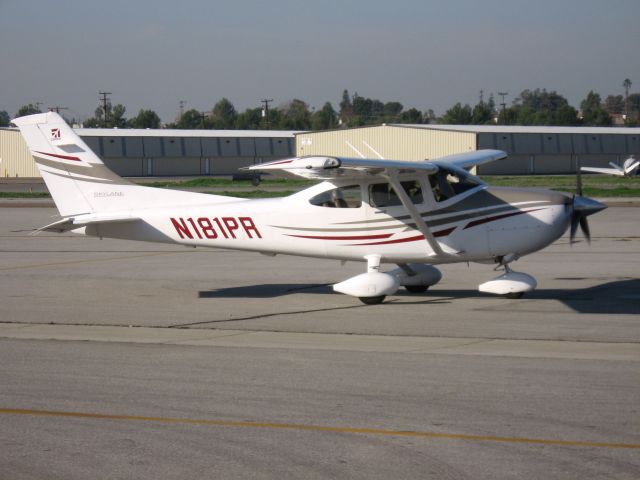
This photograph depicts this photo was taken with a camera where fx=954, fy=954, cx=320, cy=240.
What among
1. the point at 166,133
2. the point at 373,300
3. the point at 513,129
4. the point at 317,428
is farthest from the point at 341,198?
the point at 166,133

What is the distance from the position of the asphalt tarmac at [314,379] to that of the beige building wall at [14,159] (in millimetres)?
70024

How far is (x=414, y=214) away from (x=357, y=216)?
3.19 feet

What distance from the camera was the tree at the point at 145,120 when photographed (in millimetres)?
169250

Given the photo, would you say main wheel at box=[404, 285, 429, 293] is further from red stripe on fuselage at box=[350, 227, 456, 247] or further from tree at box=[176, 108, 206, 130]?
tree at box=[176, 108, 206, 130]

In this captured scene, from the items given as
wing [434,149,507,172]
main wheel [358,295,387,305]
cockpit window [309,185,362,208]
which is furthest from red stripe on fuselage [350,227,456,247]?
wing [434,149,507,172]

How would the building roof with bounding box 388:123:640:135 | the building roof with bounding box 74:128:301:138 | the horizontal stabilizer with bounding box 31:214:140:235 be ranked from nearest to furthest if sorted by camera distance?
1. the horizontal stabilizer with bounding box 31:214:140:235
2. the building roof with bounding box 388:123:640:135
3. the building roof with bounding box 74:128:301:138

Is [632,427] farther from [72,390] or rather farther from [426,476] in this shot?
[72,390]

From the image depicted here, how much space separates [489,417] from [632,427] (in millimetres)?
1085

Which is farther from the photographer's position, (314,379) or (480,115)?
(480,115)

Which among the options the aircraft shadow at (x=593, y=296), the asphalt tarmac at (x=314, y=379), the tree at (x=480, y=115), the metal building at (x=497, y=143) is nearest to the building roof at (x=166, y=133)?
the metal building at (x=497, y=143)

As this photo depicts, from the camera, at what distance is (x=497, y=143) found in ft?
252

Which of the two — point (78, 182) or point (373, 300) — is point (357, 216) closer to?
point (373, 300)

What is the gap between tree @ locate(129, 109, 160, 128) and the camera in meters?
169

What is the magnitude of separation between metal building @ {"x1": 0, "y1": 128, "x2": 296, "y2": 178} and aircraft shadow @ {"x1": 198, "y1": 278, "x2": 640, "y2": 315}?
68.3m
